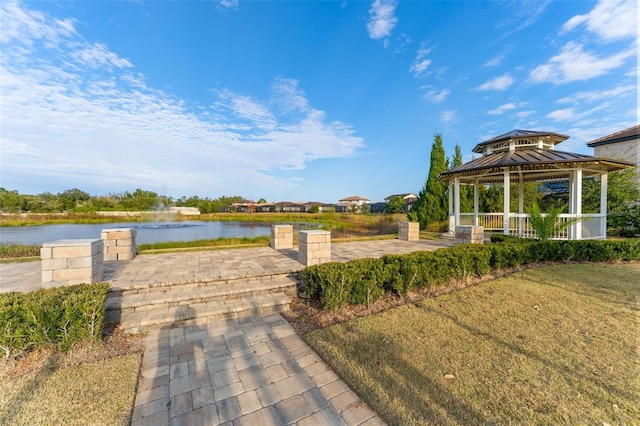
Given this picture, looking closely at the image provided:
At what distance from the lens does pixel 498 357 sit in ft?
8.18

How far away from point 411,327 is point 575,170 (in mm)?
9969

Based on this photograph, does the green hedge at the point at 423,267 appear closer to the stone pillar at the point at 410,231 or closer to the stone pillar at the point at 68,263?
the stone pillar at the point at 68,263

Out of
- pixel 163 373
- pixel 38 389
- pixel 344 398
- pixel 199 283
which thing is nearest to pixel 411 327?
pixel 344 398

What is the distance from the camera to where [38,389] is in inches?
85.2

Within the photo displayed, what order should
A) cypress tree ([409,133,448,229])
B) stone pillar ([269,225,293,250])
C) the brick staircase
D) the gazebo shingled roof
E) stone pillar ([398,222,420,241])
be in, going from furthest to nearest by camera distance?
cypress tree ([409,133,448,229])
stone pillar ([398,222,420,241])
the gazebo shingled roof
stone pillar ([269,225,293,250])
the brick staircase

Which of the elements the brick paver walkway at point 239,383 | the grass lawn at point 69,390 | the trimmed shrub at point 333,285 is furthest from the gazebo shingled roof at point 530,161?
the grass lawn at point 69,390

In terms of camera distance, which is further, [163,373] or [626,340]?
[626,340]

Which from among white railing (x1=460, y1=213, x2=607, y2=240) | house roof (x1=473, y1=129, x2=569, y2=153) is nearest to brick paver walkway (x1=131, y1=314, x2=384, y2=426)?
white railing (x1=460, y1=213, x2=607, y2=240)

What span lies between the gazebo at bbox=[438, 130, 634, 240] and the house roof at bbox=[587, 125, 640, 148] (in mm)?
7802

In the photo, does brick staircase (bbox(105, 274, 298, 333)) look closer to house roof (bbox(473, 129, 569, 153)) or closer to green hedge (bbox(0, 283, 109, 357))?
green hedge (bbox(0, 283, 109, 357))

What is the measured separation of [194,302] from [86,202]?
52500 millimetres

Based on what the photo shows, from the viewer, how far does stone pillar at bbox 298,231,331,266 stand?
5.27 m

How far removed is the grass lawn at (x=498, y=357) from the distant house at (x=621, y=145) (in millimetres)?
16181

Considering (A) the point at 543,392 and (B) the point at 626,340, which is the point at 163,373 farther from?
(B) the point at 626,340
